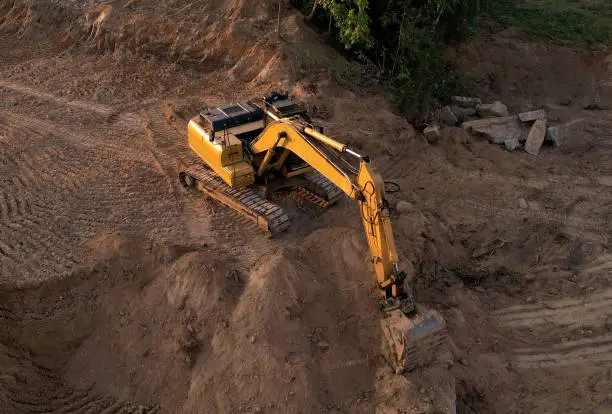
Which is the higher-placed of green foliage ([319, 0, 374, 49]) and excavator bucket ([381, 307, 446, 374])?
green foliage ([319, 0, 374, 49])

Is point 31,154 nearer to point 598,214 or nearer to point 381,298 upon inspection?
point 381,298

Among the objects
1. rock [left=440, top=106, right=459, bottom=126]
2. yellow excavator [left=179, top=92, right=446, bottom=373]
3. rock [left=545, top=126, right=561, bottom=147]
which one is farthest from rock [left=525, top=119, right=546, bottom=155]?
yellow excavator [left=179, top=92, right=446, bottom=373]

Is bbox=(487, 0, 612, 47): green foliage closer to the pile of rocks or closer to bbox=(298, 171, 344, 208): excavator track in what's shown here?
the pile of rocks

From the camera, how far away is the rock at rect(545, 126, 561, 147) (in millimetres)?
15297

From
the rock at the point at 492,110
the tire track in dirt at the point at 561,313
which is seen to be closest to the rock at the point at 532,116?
the rock at the point at 492,110

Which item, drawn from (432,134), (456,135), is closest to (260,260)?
(432,134)

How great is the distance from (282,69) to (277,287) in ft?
27.9

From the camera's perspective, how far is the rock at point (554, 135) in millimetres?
15297

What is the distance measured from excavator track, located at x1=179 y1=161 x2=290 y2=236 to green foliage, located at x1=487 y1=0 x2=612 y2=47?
586 inches

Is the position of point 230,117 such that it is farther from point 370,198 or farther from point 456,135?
point 456,135

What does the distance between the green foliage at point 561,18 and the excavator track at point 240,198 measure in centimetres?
1488

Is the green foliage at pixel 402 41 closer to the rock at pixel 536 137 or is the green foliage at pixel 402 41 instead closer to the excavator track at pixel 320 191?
the rock at pixel 536 137

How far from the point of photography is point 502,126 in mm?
15547

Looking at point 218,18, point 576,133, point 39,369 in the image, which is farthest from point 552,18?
point 39,369
